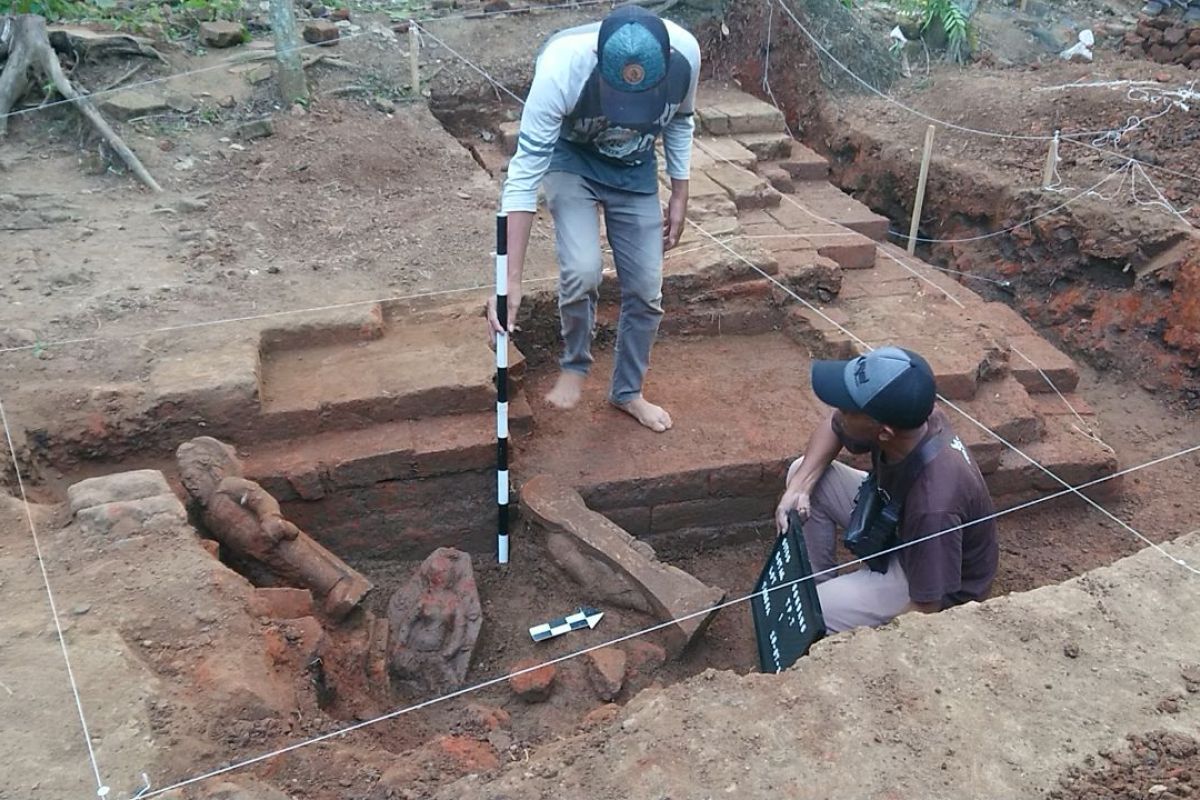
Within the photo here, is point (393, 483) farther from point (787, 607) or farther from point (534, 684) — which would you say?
point (787, 607)

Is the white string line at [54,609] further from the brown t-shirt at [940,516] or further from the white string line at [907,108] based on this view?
the white string line at [907,108]

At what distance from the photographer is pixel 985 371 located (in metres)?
4.85

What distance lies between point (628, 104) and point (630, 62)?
0.49 ft

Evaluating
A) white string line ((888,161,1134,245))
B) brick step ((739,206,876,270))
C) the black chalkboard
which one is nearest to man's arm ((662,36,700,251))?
the black chalkboard

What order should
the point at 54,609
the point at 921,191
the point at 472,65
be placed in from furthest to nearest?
the point at 472,65 < the point at 921,191 < the point at 54,609

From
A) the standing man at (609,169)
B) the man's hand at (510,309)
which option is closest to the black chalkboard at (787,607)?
the standing man at (609,169)

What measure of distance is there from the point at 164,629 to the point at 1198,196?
20.5 ft

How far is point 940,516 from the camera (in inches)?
118

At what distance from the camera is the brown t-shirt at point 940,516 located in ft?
9.83

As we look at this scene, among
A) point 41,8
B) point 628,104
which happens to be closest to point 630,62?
point 628,104

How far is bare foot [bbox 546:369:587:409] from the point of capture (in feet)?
14.2

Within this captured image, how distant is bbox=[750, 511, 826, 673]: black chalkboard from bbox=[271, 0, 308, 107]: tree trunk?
5260 millimetres

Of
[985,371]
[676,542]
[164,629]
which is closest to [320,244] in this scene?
[676,542]

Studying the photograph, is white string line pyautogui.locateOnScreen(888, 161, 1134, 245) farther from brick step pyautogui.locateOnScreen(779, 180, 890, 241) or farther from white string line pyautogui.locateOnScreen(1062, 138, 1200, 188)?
brick step pyautogui.locateOnScreen(779, 180, 890, 241)
